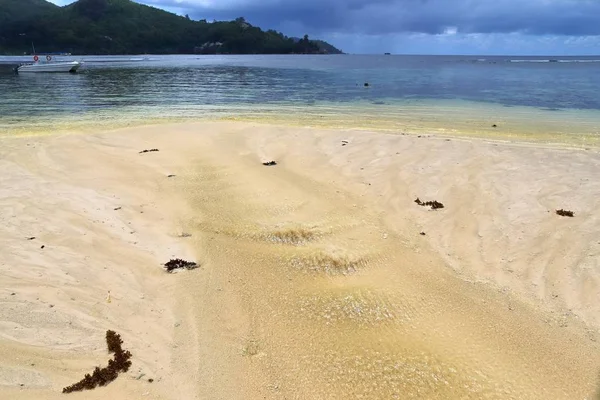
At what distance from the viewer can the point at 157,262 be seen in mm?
8430

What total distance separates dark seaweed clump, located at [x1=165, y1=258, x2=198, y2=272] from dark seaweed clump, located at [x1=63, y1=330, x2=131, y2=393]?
2245 mm

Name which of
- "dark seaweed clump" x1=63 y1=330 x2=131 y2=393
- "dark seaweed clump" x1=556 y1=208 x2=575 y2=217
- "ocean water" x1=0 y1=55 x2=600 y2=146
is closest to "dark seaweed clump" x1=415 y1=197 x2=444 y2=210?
"dark seaweed clump" x1=556 y1=208 x2=575 y2=217

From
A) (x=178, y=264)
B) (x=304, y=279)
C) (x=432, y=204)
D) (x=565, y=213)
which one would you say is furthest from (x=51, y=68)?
(x=565, y=213)

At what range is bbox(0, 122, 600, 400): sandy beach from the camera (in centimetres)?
570

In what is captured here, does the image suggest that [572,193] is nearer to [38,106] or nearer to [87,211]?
[87,211]

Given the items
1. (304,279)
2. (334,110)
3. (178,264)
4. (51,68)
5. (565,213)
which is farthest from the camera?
(51,68)

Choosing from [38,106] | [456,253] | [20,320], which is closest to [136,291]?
[20,320]

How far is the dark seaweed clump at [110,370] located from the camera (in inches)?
204

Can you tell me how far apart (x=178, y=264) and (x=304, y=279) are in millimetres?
2741

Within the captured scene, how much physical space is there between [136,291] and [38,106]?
31.1 meters

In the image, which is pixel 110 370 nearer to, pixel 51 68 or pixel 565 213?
pixel 565 213

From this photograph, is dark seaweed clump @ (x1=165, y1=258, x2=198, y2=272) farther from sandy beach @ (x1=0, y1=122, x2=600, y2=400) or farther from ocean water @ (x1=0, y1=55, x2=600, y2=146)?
ocean water @ (x1=0, y1=55, x2=600, y2=146)

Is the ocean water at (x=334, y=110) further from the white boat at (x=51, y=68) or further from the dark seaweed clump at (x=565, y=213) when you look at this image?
the white boat at (x=51, y=68)

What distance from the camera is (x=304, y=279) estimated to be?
26.7 feet
